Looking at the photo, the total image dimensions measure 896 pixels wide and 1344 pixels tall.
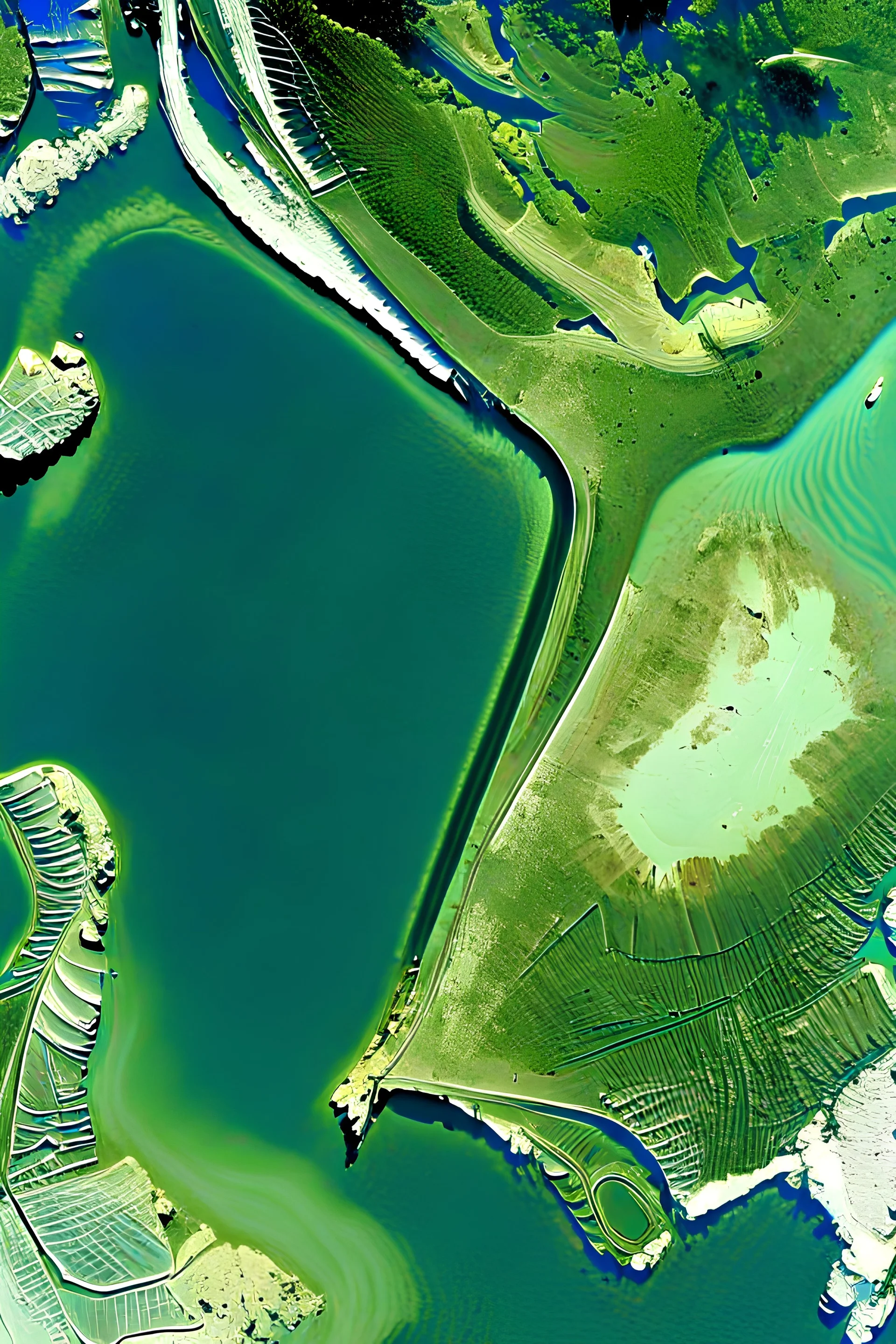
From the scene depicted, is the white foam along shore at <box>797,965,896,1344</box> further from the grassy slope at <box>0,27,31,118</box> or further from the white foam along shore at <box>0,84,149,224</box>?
the grassy slope at <box>0,27,31,118</box>

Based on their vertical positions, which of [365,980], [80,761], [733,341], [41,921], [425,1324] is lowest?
[425,1324]

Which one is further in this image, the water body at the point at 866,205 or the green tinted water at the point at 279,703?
the water body at the point at 866,205

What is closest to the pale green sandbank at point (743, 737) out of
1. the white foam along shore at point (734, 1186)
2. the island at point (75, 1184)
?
the white foam along shore at point (734, 1186)

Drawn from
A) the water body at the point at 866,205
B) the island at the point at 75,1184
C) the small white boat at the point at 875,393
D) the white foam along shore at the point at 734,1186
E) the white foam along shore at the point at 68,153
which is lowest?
Result: the island at the point at 75,1184

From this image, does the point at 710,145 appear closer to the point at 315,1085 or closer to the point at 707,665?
the point at 707,665

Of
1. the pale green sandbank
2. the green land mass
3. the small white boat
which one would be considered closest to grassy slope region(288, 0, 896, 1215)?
the green land mass

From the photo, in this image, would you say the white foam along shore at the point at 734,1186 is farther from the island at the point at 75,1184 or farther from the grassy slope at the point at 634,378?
the island at the point at 75,1184

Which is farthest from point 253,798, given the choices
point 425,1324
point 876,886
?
point 876,886

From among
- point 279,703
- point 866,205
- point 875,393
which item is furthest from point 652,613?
point 866,205
